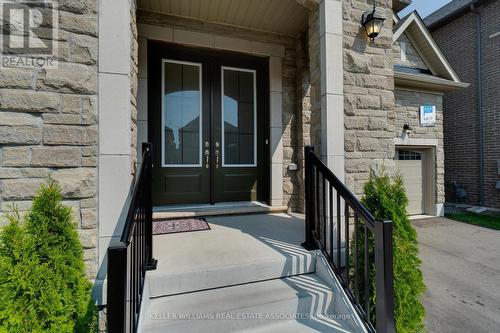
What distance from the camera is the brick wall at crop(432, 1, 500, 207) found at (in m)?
6.39

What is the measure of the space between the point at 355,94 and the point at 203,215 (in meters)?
2.37

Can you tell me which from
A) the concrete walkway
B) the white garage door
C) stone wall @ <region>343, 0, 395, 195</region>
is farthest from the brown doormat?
the white garage door

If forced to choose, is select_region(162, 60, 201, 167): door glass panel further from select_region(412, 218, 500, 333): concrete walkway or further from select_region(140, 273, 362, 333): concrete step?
select_region(412, 218, 500, 333): concrete walkway

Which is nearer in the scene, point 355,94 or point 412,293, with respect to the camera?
point 412,293

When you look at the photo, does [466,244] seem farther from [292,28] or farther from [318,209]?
[292,28]

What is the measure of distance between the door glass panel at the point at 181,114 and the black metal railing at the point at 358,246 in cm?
202

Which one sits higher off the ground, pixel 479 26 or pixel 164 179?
pixel 479 26

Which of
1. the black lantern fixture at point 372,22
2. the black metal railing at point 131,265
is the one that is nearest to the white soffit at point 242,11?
the black lantern fixture at point 372,22

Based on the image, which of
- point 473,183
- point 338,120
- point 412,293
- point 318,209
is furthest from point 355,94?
point 473,183

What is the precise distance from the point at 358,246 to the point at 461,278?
2.11 metres

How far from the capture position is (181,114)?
369 centimetres

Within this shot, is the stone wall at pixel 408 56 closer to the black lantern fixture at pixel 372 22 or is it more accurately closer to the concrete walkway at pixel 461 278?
the concrete walkway at pixel 461 278

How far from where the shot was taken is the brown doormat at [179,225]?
9.06 ft

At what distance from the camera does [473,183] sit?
6.81m
